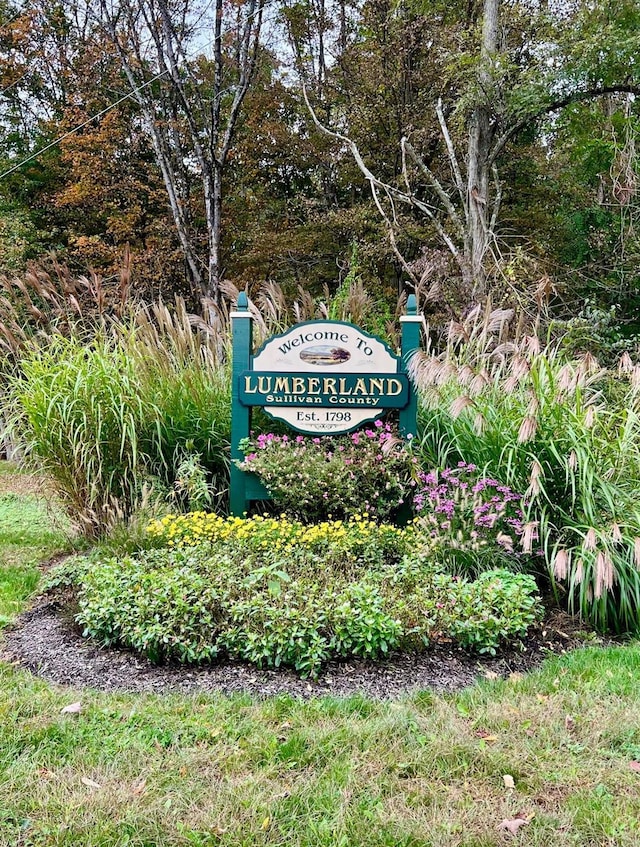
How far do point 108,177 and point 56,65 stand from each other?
116 inches

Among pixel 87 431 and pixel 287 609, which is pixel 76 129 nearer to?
pixel 87 431

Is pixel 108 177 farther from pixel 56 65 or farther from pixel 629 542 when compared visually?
pixel 629 542

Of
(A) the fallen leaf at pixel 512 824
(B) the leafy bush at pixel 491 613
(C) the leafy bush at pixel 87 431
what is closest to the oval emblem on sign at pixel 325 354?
(C) the leafy bush at pixel 87 431

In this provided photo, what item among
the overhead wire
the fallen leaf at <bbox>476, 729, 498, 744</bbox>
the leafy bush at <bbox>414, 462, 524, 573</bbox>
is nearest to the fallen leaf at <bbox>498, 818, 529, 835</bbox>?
the fallen leaf at <bbox>476, 729, 498, 744</bbox>

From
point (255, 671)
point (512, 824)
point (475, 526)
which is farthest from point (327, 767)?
point (475, 526)

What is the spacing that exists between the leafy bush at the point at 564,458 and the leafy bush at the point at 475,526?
0.42 ft

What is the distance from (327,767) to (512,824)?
22.7 inches

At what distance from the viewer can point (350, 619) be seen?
260 centimetres

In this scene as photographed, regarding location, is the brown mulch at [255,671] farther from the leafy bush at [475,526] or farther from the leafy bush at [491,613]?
the leafy bush at [475,526]

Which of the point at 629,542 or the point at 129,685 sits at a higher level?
the point at 629,542

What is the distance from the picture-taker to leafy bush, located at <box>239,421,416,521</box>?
3.88 m

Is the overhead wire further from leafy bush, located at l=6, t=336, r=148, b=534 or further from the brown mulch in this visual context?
the brown mulch

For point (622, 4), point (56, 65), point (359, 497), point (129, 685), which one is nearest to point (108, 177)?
point (56, 65)

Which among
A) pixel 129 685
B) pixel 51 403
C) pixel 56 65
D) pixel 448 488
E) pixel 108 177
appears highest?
pixel 56 65
